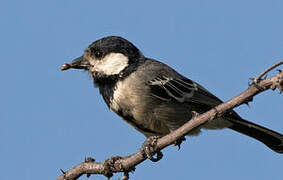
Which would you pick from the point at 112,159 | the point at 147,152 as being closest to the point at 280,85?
the point at 147,152

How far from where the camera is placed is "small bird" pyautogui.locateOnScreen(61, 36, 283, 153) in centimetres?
536

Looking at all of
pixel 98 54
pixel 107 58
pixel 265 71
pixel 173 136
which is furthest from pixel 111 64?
pixel 265 71

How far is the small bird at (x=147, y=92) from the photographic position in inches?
211

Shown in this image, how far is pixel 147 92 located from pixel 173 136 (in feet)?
5.55

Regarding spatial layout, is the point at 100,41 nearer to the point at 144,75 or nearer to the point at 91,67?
the point at 91,67

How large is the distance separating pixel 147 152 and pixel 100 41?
220 centimetres

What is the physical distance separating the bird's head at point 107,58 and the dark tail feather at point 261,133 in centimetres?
165

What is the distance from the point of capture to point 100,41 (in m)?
5.96

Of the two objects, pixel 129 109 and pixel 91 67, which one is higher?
pixel 91 67

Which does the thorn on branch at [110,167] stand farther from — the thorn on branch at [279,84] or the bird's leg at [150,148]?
the thorn on branch at [279,84]

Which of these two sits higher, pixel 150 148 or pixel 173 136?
pixel 150 148

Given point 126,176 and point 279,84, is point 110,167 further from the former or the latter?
point 279,84

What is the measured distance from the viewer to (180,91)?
18.6 ft

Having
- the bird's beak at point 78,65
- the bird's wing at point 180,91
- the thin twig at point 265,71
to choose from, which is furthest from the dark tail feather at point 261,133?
the thin twig at point 265,71
